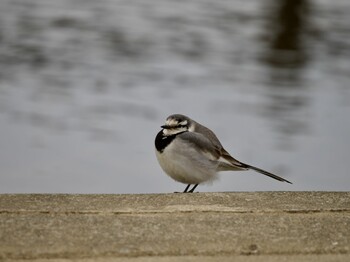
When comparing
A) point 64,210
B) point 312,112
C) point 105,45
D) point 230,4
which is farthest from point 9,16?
Answer: point 64,210

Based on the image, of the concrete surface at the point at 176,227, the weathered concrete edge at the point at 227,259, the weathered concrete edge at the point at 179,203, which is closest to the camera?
the weathered concrete edge at the point at 227,259

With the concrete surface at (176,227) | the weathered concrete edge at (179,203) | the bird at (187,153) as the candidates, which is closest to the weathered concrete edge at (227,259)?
the concrete surface at (176,227)

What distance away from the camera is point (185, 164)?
7203 millimetres

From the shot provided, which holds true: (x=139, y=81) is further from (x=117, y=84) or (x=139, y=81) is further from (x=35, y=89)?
(x=35, y=89)

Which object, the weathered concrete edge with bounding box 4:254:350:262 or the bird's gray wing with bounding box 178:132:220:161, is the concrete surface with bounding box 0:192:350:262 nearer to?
the weathered concrete edge with bounding box 4:254:350:262

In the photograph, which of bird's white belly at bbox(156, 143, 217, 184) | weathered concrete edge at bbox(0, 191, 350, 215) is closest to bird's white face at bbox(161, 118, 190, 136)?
bird's white belly at bbox(156, 143, 217, 184)

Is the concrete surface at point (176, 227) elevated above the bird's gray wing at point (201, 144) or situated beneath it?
elevated above

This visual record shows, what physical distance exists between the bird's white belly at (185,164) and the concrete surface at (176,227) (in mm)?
1399

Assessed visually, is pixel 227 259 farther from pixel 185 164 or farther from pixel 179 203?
pixel 185 164

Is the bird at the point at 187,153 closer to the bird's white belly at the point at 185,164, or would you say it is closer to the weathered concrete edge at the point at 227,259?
the bird's white belly at the point at 185,164

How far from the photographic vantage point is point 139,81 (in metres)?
14.6

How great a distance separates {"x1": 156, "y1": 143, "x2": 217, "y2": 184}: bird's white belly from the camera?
7148 millimetres

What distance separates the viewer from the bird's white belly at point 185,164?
7148 millimetres

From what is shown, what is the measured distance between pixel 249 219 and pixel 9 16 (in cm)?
1465
